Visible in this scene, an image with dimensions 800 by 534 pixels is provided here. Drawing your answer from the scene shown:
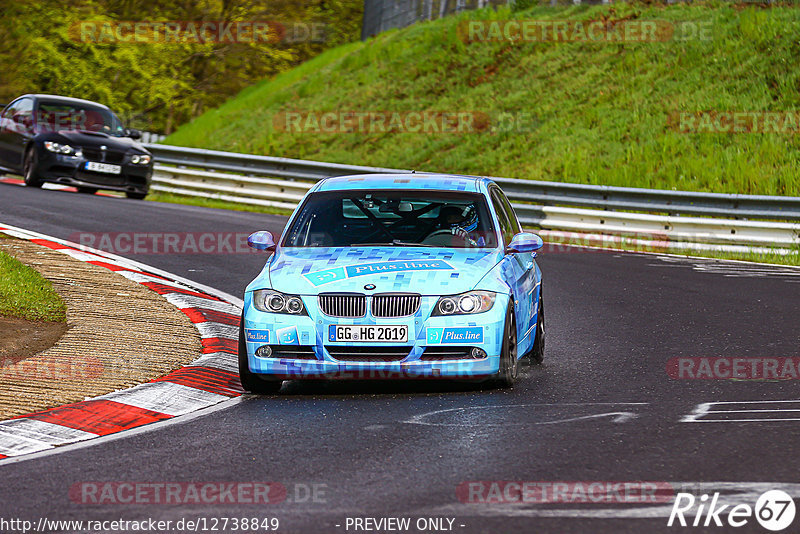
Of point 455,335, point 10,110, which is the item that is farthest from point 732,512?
point 10,110

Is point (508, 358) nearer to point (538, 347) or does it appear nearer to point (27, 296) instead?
point (538, 347)

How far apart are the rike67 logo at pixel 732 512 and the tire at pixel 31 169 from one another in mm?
18828

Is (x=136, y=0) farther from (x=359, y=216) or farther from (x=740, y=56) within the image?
(x=359, y=216)

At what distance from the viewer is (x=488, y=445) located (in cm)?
660

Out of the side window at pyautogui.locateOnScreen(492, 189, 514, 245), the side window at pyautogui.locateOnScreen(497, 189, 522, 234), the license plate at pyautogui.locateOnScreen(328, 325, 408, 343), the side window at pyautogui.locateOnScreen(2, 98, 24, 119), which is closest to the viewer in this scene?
the license plate at pyautogui.locateOnScreen(328, 325, 408, 343)

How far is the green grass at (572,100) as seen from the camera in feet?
82.7

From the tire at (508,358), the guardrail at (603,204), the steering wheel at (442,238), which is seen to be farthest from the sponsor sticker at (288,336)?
the guardrail at (603,204)

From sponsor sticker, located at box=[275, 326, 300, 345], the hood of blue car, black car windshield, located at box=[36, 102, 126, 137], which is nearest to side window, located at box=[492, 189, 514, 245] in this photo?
the hood of blue car

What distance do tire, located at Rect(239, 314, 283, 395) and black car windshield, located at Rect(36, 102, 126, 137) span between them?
15385mm

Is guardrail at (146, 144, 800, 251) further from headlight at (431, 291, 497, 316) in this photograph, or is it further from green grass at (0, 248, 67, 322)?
Result: headlight at (431, 291, 497, 316)

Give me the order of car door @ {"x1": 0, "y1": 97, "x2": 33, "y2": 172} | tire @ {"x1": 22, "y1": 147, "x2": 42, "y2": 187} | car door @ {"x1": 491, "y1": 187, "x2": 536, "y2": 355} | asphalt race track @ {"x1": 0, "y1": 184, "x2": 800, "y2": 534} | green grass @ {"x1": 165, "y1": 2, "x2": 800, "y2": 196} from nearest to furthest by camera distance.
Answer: asphalt race track @ {"x1": 0, "y1": 184, "x2": 800, "y2": 534}
car door @ {"x1": 491, "y1": 187, "x2": 536, "y2": 355}
tire @ {"x1": 22, "y1": 147, "x2": 42, "y2": 187}
car door @ {"x1": 0, "y1": 97, "x2": 33, "y2": 172}
green grass @ {"x1": 165, "y1": 2, "x2": 800, "y2": 196}

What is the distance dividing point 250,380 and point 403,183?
211 centimetres

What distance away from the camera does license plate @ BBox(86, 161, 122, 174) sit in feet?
72.5

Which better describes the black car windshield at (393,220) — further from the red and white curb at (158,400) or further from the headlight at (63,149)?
the headlight at (63,149)
